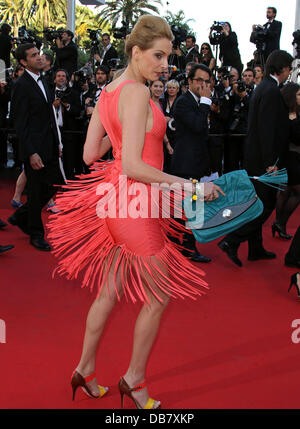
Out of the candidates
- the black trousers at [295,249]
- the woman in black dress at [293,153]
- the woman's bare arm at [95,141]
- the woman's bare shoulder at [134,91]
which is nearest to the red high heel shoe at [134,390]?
the woman's bare arm at [95,141]

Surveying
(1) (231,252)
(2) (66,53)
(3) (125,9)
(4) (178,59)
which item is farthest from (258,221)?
(3) (125,9)

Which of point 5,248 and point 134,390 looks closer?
point 134,390

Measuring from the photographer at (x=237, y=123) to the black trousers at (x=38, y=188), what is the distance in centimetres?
354

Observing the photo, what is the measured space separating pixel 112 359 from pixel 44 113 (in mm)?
2716

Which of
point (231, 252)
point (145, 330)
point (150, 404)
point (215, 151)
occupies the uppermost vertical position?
point (145, 330)

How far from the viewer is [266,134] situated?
421 cm

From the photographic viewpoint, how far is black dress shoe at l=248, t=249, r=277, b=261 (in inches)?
180

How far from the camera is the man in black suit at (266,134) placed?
4207 mm

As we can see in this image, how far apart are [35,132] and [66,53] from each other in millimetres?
5046

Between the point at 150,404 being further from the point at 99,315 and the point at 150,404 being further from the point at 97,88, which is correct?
the point at 97,88

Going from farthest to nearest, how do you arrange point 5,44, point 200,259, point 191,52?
point 5,44 < point 191,52 < point 200,259

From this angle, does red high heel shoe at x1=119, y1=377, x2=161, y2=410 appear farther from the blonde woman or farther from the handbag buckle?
the handbag buckle

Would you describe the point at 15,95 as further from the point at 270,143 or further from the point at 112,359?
the point at 112,359

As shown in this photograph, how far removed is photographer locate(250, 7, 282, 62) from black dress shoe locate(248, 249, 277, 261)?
5.90 metres
